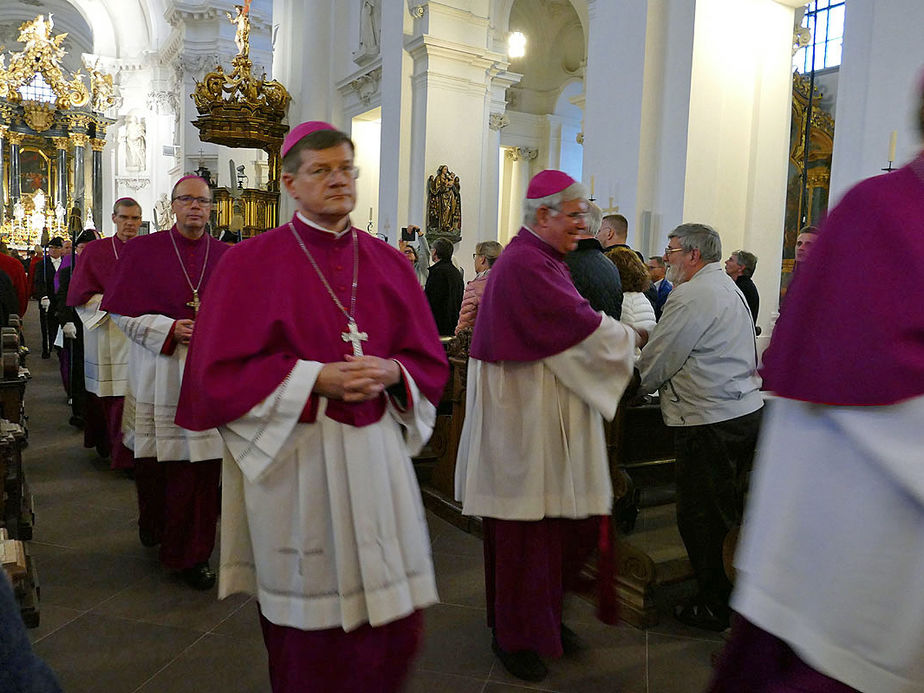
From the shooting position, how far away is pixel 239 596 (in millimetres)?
3750

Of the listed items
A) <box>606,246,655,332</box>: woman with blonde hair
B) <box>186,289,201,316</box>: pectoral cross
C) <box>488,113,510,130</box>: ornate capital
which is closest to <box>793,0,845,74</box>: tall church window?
<box>488,113,510,130</box>: ornate capital

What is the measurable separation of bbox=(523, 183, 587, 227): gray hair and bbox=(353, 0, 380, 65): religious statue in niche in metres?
12.8

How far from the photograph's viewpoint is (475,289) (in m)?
5.56

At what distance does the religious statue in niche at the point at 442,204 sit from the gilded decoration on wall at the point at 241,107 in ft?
17.1

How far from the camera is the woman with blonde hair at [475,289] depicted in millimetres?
4680

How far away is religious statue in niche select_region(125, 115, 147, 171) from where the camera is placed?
2984cm

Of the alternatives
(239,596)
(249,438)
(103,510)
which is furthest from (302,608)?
(103,510)

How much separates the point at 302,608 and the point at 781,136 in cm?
804

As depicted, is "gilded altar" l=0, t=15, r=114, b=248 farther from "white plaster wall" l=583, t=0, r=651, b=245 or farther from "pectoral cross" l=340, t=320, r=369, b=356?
"pectoral cross" l=340, t=320, r=369, b=356

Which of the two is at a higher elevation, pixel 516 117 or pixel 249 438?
pixel 516 117

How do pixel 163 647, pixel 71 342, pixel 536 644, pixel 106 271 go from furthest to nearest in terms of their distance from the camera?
pixel 71 342
pixel 106 271
pixel 163 647
pixel 536 644

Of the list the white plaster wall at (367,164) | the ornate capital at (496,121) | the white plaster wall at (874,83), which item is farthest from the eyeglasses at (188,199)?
the white plaster wall at (367,164)

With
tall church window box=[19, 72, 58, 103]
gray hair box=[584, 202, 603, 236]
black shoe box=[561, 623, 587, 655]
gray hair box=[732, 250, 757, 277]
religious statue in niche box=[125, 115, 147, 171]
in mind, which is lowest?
black shoe box=[561, 623, 587, 655]

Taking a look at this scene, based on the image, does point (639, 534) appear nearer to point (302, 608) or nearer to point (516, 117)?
point (302, 608)
